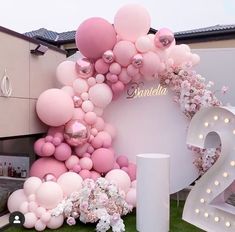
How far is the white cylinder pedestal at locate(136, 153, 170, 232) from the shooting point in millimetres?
2605

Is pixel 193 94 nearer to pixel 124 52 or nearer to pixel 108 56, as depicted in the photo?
pixel 124 52

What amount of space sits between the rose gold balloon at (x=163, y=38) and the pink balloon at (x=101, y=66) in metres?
0.58

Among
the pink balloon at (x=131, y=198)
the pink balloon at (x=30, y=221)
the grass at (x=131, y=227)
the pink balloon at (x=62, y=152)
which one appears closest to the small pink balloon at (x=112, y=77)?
the pink balloon at (x=62, y=152)

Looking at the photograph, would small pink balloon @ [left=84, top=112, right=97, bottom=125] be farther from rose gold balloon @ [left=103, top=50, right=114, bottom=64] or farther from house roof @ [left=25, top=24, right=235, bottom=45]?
house roof @ [left=25, top=24, right=235, bottom=45]

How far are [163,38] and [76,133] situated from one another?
131cm

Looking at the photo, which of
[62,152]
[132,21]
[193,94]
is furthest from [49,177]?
[132,21]

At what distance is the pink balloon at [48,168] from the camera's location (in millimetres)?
3209

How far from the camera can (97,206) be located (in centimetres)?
276

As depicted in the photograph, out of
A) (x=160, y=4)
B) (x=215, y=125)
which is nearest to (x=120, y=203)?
(x=215, y=125)

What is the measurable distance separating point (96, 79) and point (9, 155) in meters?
1.44

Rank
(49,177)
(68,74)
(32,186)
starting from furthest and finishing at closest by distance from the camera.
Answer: (68,74) < (49,177) < (32,186)

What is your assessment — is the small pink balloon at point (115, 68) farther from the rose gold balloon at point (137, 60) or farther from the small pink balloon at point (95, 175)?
the small pink balloon at point (95, 175)

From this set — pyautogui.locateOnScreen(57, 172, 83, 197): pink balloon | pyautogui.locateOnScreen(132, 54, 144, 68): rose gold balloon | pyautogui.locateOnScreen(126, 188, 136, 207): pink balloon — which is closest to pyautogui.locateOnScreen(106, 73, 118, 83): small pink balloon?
pyautogui.locateOnScreen(132, 54, 144, 68): rose gold balloon

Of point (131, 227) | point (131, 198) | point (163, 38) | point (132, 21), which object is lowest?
point (131, 227)
